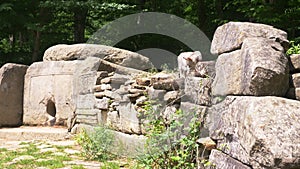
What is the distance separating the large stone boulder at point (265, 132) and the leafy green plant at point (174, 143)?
60 cm

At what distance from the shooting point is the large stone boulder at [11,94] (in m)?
7.88

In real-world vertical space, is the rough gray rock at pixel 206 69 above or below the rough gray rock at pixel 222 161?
above

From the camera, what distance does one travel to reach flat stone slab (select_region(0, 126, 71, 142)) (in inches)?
266

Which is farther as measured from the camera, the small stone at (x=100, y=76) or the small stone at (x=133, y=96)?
the small stone at (x=100, y=76)

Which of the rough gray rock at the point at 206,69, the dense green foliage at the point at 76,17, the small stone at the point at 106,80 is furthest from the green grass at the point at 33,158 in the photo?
the dense green foliage at the point at 76,17

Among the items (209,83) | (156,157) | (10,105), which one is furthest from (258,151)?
Answer: (10,105)

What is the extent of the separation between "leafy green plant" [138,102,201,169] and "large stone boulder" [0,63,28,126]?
507cm

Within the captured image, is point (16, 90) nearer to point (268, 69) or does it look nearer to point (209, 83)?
point (209, 83)

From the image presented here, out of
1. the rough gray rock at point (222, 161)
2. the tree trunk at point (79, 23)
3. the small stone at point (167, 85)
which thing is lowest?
the rough gray rock at point (222, 161)

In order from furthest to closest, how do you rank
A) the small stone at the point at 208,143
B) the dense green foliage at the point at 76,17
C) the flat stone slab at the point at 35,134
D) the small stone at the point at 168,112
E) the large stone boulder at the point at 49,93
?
the dense green foliage at the point at 76,17
the large stone boulder at the point at 49,93
the flat stone slab at the point at 35,134
the small stone at the point at 168,112
the small stone at the point at 208,143

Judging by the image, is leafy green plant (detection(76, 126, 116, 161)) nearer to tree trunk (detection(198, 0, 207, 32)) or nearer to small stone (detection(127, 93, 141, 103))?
small stone (detection(127, 93, 141, 103))

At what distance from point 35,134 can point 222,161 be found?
4.96 meters

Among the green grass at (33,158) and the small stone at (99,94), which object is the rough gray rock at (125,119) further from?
the green grass at (33,158)

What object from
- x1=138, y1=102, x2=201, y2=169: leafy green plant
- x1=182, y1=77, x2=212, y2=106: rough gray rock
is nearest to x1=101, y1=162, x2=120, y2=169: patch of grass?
x1=138, y1=102, x2=201, y2=169: leafy green plant
